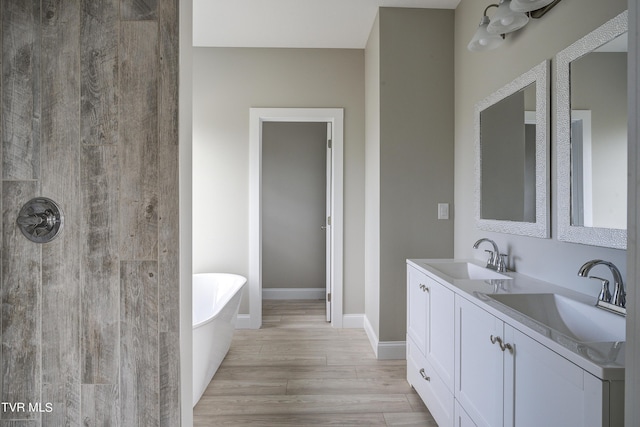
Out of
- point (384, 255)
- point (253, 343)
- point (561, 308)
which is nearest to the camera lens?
point (561, 308)

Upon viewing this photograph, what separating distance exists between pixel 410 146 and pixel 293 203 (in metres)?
2.22

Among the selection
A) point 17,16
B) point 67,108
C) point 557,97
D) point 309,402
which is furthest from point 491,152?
point 17,16

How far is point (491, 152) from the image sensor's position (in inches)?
87.4

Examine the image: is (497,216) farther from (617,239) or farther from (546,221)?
(617,239)

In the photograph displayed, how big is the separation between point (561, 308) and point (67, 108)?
194 centimetres

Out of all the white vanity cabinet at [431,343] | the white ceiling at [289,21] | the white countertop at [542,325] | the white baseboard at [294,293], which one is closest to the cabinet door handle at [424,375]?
the white vanity cabinet at [431,343]

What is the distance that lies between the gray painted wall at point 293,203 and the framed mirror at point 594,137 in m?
3.29

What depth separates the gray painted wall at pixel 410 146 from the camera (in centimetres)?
279

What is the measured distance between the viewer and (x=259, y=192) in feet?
11.5

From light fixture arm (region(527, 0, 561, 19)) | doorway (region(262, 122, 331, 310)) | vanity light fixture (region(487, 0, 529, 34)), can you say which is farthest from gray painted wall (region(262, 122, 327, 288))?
light fixture arm (region(527, 0, 561, 19))

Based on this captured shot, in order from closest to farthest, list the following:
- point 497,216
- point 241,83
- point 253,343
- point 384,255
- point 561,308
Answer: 1. point 561,308
2. point 497,216
3. point 384,255
4. point 253,343
5. point 241,83

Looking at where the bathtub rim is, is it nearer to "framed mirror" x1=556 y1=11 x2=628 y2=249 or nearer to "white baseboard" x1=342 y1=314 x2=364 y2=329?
"white baseboard" x1=342 y1=314 x2=364 y2=329

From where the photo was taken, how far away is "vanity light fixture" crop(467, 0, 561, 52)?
1.67 meters

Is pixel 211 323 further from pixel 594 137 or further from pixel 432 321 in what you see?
pixel 594 137
